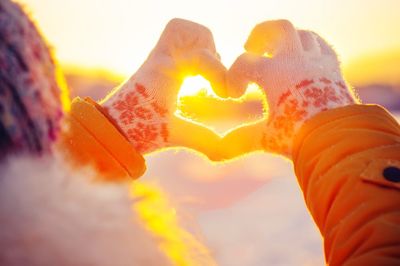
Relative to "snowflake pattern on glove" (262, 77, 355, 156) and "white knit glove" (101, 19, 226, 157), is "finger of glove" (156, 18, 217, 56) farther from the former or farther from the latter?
"snowflake pattern on glove" (262, 77, 355, 156)

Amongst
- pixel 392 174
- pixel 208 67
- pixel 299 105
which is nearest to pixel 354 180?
pixel 392 174

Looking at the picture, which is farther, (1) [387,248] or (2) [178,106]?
(2) [178,106]

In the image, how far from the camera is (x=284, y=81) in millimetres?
676

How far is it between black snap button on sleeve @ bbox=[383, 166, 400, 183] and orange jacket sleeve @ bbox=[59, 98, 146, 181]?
1.08ft

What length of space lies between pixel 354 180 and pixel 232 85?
300 millimetres

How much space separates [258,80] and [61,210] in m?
0.51

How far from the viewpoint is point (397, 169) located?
443 mm

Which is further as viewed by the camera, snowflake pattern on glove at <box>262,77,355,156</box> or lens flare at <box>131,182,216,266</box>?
snowflake pattern on glove at <box>262,77,355,156</box>

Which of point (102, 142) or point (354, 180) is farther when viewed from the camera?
point (102, 142)

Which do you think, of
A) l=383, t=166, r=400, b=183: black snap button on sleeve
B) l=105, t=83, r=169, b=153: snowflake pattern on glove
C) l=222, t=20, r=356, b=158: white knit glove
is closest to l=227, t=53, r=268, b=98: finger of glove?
l=222, t=20, r=356, b=158: white knit glove

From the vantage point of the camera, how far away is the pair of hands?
2.19ft

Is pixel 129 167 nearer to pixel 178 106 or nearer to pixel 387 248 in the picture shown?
pixel 178 106

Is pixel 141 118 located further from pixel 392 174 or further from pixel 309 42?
pixel 392 174

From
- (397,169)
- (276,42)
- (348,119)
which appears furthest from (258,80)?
(397,169)
